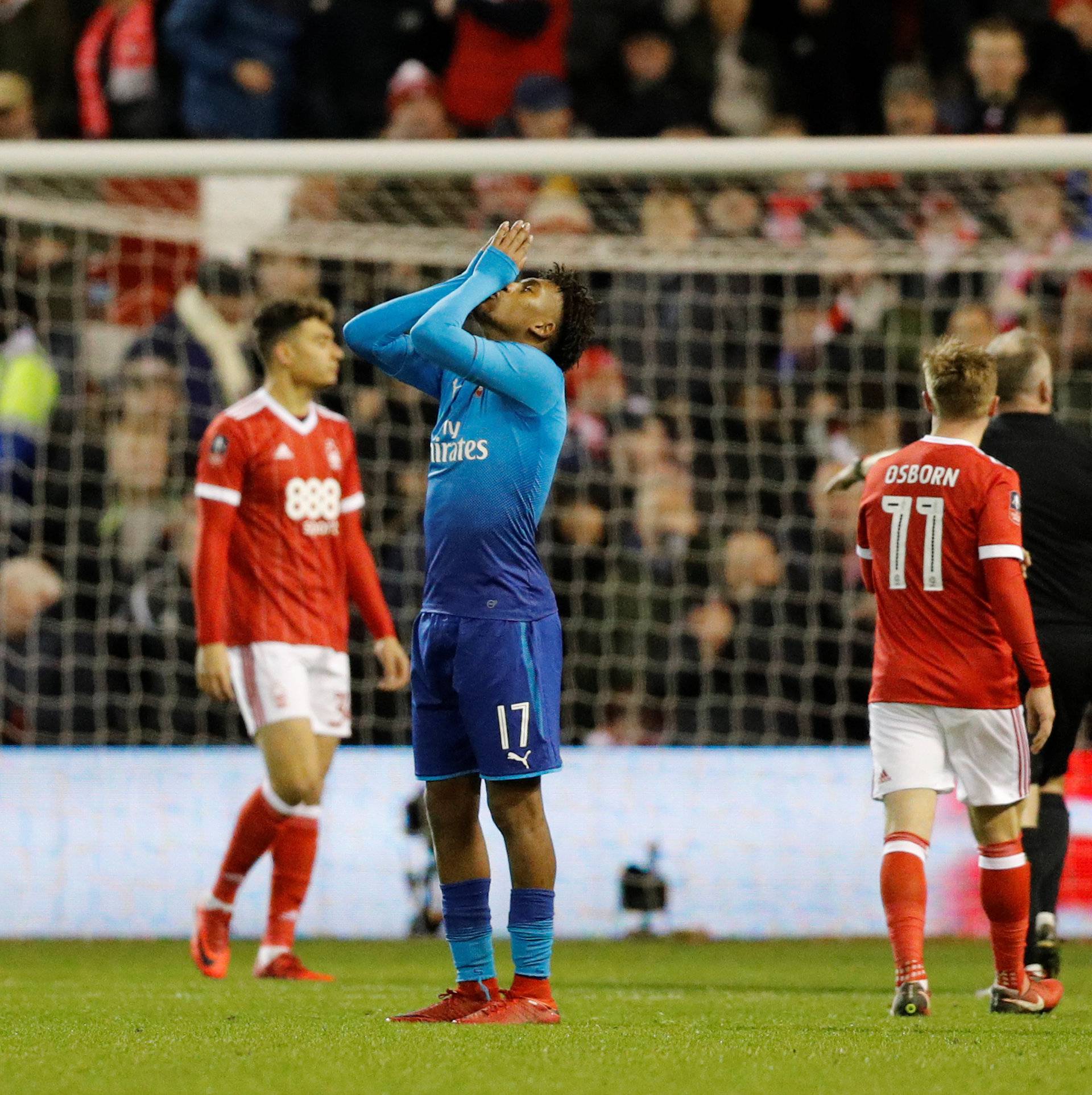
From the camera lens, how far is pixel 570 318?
459 cm

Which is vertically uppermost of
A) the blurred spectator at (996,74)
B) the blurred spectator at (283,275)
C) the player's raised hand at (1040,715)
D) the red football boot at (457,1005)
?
the blurred spectator at (996,74)

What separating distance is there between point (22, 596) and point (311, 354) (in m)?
2.89

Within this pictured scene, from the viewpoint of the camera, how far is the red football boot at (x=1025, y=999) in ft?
16.1

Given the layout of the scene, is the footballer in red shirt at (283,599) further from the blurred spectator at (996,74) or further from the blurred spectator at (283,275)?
the blurred spectator at (996,74)

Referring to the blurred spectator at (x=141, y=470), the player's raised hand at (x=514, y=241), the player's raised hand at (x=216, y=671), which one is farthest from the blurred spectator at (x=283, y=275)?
the player's raised hand at (x=514, y=241)

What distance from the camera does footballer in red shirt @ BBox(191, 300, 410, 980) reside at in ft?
19.9

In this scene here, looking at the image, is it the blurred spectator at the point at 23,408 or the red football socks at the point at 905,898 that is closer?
the red football socks at the point at 905,898

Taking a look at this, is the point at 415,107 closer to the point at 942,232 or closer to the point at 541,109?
the point at 541,109

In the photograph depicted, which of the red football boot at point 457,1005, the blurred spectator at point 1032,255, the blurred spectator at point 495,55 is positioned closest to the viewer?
the red football boot at point 457,1005

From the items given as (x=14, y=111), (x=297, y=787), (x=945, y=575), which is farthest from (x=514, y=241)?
(x=14, y=111)

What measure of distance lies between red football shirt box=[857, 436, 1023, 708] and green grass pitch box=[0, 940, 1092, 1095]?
83 cm

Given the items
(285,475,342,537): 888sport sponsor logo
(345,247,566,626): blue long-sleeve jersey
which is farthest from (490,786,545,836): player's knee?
(285,475,342,537): 888sport sponsor logo

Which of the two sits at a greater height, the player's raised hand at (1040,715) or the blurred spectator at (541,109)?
the blurred spectator at (541,109)

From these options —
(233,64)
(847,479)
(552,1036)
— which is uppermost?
(233,64)
